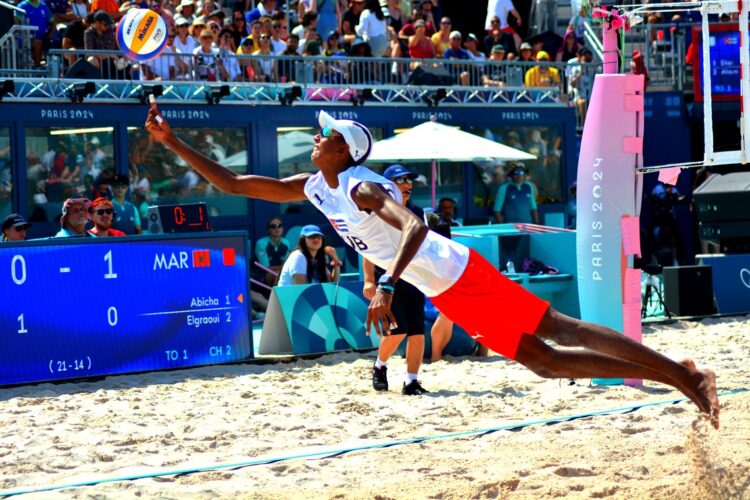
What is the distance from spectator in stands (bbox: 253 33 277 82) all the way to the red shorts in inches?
370

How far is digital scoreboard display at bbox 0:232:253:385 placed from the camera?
28.4 ft

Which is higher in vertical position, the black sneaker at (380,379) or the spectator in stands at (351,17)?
the spectator in stands at (351,17)

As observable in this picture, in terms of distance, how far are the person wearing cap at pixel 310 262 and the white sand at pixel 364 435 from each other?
4.68ft

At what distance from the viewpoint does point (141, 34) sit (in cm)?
1066

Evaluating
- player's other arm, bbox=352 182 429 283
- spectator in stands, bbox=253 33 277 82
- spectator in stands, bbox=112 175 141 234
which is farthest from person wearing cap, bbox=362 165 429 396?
spectator in stands, bbox=253 33 277 82

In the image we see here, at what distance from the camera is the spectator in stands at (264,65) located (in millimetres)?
14172

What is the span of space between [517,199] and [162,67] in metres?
5.45

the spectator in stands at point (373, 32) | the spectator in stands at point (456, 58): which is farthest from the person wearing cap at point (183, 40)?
the spectator in stands at point (456, 58)

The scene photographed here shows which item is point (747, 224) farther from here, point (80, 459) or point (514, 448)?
point (80, 459)

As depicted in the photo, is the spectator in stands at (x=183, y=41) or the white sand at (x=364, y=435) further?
the spectator in stands at (x=183, y=41)

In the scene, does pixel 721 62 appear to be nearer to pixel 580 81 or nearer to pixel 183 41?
pixel 580 81

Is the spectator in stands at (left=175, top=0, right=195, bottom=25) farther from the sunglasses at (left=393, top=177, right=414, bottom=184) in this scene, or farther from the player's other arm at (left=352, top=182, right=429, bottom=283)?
the player's other arm at (left=352, top=182, right=429, bottom=283)

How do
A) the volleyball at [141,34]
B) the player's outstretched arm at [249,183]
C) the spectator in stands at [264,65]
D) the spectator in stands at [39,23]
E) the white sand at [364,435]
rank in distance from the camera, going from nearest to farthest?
the white sand at [364,435]
the player's outstretched arm at [249,183]
the volleyball at [141,34]
the spectator in stands at [39,23]
the spectator in stands at [264,65]

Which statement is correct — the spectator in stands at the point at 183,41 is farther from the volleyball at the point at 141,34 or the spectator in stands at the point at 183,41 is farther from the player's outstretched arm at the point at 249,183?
the player's outstretched arm at the point at 249,183
